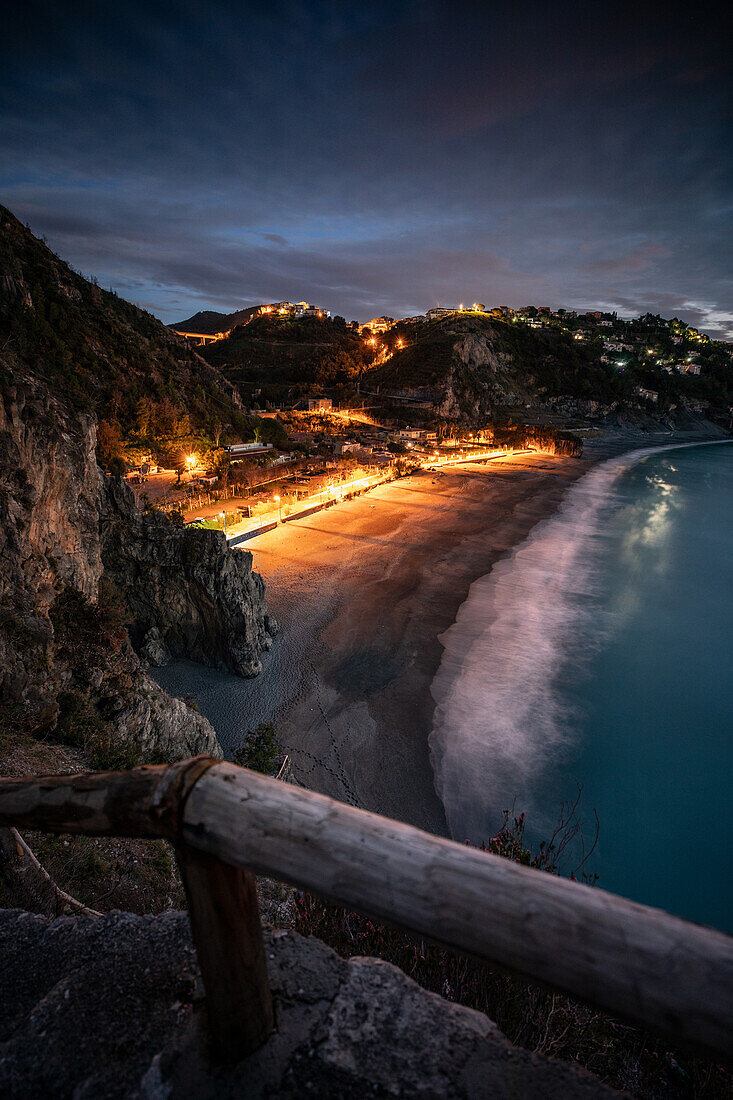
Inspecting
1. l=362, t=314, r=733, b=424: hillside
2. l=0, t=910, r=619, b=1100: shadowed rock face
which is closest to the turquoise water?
l=0, t=910, r=619, b=1100: shadowed rock face

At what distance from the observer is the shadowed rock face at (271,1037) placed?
1315 mm

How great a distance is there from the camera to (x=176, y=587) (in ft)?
49.4

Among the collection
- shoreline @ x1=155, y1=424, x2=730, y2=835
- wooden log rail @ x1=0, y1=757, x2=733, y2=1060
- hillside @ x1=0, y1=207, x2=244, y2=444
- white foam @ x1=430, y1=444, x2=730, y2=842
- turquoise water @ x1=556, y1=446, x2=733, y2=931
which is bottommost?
turquoise water @ x1=556, y1=446, x2=733, y2=931

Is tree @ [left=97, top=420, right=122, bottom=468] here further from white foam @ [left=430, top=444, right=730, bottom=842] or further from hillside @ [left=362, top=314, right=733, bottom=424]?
hillside @ [left=362, top=314, right=733, bottom=424]

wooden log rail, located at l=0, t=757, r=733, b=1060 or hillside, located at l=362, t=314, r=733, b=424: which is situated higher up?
hillside, located at l=362, t=314, r=733, b=424

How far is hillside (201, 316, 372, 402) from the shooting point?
91188mm

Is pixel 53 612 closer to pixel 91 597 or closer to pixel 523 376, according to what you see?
pixel 91 597

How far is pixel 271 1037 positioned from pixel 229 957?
0.36 m

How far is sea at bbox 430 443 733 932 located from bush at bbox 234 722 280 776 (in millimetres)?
4215

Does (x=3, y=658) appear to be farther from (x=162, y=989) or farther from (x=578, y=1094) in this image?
(x=578, y=1094)

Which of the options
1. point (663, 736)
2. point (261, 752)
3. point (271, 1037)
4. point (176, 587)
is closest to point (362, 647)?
point (261, 752)

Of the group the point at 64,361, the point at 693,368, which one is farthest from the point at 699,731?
the point at 693,368

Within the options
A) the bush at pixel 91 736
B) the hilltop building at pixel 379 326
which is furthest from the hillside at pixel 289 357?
the bush at pixel 91 736

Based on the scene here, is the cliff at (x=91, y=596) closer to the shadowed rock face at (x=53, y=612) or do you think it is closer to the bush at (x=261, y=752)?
the shadowed rock face at (x=53, y=612)
